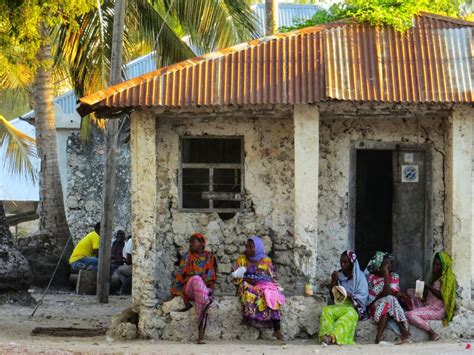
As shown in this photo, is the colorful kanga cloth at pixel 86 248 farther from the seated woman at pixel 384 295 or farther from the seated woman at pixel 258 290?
the seated woman at pixel 384 295

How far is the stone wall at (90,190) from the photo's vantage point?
19422 millimetres

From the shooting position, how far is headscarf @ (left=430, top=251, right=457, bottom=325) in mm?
11180

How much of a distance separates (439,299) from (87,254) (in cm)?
713

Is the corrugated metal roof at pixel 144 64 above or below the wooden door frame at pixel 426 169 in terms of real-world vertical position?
above

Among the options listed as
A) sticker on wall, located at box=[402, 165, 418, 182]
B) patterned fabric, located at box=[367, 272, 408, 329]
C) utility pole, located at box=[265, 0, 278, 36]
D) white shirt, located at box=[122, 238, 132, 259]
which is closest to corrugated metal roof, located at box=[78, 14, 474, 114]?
sticker on wall, located at box=[402, 165, 418, 182]

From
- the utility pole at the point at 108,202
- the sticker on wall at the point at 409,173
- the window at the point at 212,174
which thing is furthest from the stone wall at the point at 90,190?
the sticker on wall at the point at 409,173

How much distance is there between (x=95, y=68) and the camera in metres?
16.5

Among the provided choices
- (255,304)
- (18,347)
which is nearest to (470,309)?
(255,304)

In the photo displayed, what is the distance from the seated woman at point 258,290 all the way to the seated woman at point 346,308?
53cm

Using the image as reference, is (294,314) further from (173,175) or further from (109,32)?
(109,32)

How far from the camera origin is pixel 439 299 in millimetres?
11305

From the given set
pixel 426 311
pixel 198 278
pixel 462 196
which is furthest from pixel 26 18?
pixel 426 311

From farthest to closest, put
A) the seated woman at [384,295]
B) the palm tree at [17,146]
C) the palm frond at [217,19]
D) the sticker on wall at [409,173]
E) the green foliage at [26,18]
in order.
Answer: the palm tree at [17,146] < the palm frond at [217,19] < the green foliage at [26,18] < the sticker on wall at [409,173] < the seated woman at [384,295]

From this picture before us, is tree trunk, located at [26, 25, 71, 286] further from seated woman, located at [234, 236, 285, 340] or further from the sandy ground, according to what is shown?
seated woman, located at [234, 236, 285, 340]
